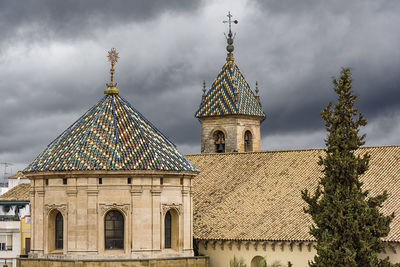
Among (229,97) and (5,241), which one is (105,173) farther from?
(5,241)

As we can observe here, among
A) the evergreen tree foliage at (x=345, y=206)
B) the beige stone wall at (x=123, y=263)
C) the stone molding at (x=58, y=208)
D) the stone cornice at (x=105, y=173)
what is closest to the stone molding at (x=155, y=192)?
the stone cornice at (x=105, y=173)

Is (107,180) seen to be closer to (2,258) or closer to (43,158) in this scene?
(43,158)

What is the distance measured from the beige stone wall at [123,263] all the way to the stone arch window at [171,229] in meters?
1.01

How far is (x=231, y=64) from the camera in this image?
68.5 metres

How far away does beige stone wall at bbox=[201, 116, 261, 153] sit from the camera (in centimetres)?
6650

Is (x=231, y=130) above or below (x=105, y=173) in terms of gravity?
above

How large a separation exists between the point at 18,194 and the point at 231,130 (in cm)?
1905

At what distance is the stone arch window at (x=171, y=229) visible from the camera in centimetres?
4844

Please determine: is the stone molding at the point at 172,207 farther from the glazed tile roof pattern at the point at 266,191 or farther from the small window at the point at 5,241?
the small window at the point at 5,241

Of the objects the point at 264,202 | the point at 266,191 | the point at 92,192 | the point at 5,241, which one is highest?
the point at 266,191

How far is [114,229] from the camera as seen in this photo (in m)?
47.0

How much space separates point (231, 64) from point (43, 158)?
23.5m

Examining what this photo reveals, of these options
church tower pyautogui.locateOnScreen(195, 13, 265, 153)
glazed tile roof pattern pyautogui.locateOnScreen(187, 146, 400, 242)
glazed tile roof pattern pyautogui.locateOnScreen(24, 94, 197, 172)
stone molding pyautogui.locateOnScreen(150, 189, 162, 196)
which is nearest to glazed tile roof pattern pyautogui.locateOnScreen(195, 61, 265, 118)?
church tower pyautogui.locateOnScreen(195, 13, 265, 153)

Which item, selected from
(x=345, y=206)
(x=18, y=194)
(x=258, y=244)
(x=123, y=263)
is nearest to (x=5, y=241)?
(x=18, y=194)
